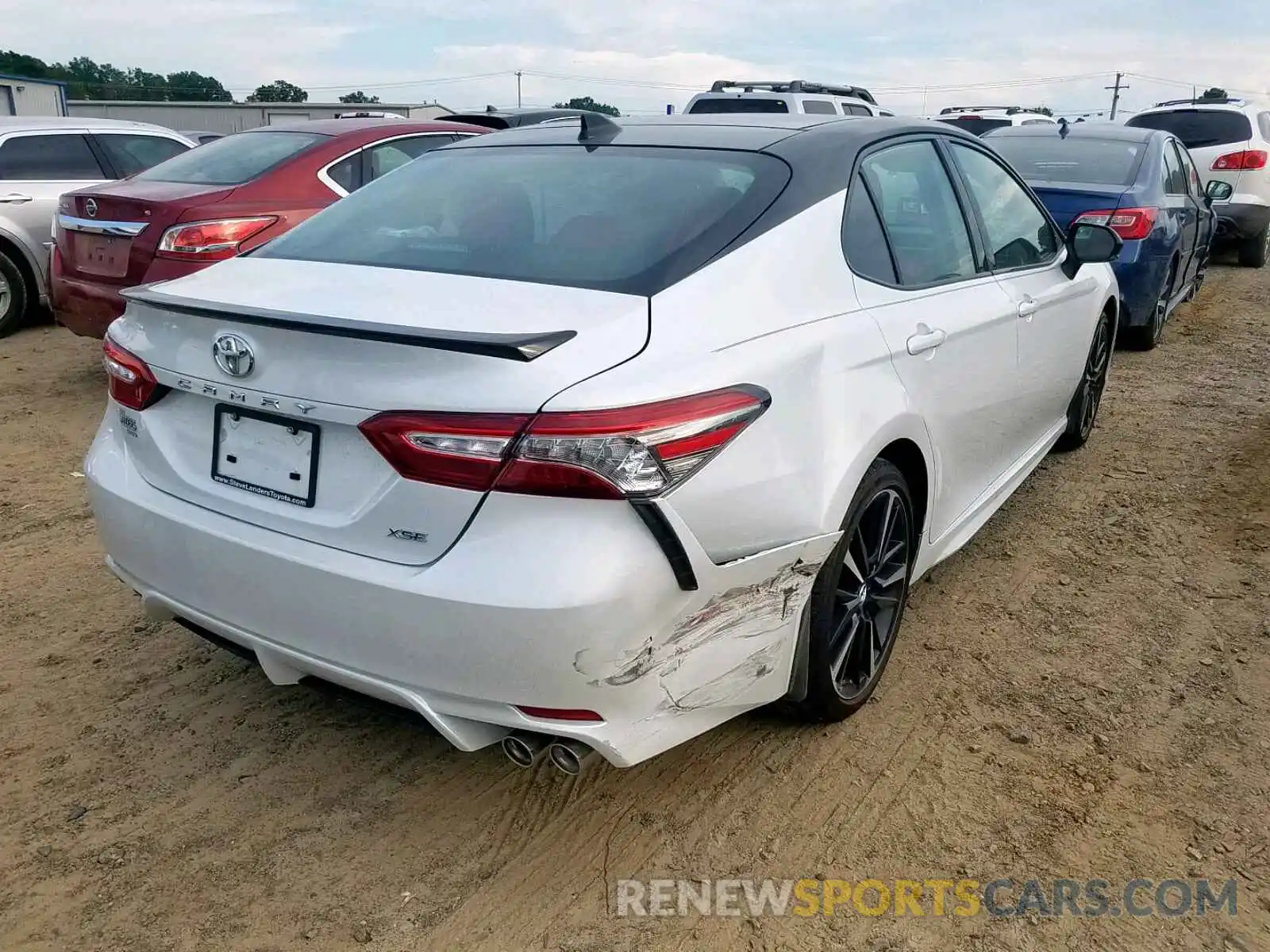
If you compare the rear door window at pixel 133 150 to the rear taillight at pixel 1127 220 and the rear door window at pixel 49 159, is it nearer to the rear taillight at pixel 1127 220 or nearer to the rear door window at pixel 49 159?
the rear door window at pixel 49 159

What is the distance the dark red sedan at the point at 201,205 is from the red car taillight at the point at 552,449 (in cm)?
378

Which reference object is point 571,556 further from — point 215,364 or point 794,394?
point 215,364

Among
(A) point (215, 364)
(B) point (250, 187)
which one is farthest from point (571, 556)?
(B) point (250, 187)

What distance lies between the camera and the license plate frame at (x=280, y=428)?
7.06 feet

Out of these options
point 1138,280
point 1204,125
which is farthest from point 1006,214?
point 1204,125

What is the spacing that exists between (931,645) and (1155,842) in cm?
104

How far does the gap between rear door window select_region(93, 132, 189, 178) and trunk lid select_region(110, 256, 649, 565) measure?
6969 millimetres

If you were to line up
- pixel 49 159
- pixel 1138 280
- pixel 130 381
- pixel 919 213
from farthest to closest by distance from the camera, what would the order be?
1. pixel 49 159
2. pixel 1138 280
3. pixel 919 213
4. pixel 130 381

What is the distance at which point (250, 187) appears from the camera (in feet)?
19.2

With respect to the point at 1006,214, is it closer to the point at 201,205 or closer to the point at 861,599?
the point at 861,599

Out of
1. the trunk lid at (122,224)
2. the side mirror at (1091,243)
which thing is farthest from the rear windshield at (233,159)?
the side mirror at (1091,243)

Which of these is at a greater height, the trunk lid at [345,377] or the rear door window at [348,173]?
the rear door window at [348,173]

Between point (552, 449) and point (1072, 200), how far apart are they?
613 cm

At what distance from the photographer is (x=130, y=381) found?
2.52 meters
